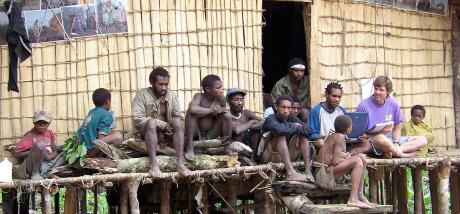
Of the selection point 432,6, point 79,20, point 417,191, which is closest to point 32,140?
point 79,20

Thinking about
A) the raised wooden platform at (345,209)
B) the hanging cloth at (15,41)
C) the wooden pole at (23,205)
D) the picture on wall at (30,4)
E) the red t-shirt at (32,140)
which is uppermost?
the picture on wall at (30,4)

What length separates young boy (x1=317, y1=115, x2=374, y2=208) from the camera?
9148 mm

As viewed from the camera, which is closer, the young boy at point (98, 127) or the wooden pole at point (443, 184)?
the young boy at point (98, 127)

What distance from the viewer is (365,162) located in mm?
9312

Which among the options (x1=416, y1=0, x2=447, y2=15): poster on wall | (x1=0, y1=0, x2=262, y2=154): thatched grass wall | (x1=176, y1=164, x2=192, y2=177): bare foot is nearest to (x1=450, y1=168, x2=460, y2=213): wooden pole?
(x1=416, y1=0, x2=447, y2=15): poster on wall

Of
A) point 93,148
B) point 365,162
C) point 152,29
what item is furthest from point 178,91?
point 365,162

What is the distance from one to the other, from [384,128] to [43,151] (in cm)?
381

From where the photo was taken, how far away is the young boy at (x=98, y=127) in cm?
923

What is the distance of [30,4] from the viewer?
32.6 ft

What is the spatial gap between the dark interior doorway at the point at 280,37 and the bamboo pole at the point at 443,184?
3.12 metres

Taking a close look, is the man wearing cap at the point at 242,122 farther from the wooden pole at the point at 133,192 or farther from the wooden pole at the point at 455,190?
the wooden pole at the point at 455,190

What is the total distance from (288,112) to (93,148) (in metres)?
2.05

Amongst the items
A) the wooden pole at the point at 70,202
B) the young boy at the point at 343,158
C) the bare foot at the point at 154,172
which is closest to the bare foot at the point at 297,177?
the young boy at the point at 343,158

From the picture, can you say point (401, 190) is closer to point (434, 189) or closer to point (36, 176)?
point (434, 189)
